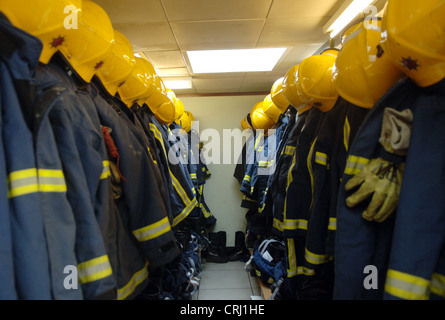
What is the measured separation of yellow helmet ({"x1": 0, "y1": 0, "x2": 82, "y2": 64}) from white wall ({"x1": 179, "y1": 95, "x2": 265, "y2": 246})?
3.30 metres

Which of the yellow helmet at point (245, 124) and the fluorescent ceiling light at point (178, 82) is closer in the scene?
the fluorescent ceiling light at point (178, 82)

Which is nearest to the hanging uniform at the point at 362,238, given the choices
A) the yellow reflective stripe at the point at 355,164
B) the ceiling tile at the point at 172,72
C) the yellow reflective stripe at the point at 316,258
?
the yellow reflective stripe at the point at 355,164

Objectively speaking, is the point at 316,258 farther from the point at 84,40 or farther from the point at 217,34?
the point at 217,34

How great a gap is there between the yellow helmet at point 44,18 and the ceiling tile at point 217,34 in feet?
4.48

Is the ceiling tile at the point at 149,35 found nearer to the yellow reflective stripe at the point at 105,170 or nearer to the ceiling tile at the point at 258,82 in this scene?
the ceiling tile at the point at 258,82

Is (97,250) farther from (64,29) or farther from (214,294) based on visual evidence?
(214,294)

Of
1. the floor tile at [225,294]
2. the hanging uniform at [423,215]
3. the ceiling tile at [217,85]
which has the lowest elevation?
the floor tile at [225,294]

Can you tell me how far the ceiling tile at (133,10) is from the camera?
173cm

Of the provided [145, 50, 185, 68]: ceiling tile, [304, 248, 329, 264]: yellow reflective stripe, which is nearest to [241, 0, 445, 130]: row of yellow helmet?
[304, 248, 329, 264]: yellow reflective stripe

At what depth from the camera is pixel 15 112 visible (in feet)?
2.14

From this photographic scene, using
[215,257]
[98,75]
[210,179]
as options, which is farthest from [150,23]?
[215,257]

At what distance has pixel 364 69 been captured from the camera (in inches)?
36.5

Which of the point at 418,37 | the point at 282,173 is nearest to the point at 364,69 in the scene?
the point at 418,37

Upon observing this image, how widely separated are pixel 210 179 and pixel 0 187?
359 cm
